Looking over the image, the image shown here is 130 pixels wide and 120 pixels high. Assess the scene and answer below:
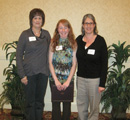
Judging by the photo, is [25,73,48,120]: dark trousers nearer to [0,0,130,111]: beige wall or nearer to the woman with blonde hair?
the woman with blonde hair

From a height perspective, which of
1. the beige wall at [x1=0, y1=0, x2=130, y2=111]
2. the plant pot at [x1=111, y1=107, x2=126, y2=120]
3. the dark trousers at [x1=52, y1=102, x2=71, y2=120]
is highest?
the beige wall at [x1=0, y1=0, x2=130, y2=111]

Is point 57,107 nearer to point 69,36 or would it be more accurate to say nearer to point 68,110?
point 68,110

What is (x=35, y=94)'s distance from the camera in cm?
173

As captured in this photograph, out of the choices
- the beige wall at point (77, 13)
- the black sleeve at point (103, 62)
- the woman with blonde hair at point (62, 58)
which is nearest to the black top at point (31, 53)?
the woman with blonde hair at point (62, 58)

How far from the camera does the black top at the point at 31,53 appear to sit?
61.0 inches

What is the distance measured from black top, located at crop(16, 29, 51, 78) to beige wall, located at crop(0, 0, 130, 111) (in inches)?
40.9

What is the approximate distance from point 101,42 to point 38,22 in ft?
2.63

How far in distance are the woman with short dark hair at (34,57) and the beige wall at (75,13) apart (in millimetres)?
925

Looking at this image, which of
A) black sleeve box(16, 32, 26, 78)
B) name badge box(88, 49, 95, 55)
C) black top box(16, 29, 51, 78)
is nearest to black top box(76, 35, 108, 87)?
name badge box(88, 49, 95, 55)

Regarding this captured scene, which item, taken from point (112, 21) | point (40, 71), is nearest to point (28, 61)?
point (40, 71)

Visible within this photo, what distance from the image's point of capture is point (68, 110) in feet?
5.38

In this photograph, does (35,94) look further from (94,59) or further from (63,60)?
(94,59)

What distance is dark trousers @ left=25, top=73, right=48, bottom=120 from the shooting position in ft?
5.41

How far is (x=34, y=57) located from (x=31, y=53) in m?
0.06
